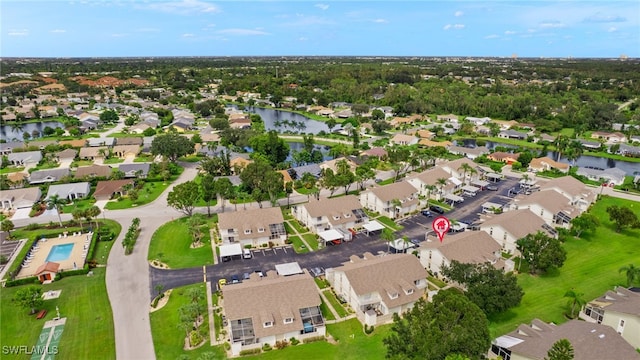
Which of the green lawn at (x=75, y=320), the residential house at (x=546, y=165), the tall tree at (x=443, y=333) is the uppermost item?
the tall tree at (x=443, y=333)

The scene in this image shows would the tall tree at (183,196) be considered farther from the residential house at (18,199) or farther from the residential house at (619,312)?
the residential house at (619,312)

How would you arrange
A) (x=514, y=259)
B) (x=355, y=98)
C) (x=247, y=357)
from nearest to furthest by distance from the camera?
(x=247, y=357) < (x=514, y=259) < (x=355, y=98)

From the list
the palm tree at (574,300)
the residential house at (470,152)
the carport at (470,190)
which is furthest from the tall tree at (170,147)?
the palm tree at (574,300)

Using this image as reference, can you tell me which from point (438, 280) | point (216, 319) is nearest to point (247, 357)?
point (216, 319)

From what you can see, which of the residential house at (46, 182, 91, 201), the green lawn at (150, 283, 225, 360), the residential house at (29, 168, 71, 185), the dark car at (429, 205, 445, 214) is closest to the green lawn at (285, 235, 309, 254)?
the green lawn at (150, 283, 225, 360)

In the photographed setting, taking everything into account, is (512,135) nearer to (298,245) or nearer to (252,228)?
(298,245)

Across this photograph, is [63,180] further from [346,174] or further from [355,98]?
[355,98]

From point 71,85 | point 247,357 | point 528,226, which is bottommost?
point 247,357
